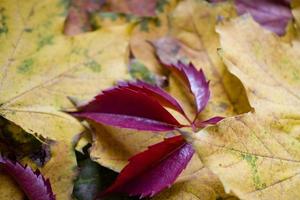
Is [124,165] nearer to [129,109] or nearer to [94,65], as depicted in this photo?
[129,109]

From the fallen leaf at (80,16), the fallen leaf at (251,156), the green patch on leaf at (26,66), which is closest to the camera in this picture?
the fallen leaf at (251,156)

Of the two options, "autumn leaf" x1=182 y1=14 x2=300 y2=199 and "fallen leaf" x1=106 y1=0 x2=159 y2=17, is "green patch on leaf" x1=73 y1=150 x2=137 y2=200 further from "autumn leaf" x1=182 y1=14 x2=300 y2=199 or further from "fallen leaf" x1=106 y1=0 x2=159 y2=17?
"fallen leaf" x1=106 y1=0 x2=159 y2=17

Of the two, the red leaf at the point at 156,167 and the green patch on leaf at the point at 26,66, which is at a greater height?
the green patch on leaf at the point at 26,66

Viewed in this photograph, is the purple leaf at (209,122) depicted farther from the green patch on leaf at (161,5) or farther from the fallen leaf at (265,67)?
the green patch on leaf at (161,5)

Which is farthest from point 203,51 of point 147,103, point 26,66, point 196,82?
point 26,66

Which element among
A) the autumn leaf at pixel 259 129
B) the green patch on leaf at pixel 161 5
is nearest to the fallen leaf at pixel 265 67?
the autumn leaf at pixel 259 129

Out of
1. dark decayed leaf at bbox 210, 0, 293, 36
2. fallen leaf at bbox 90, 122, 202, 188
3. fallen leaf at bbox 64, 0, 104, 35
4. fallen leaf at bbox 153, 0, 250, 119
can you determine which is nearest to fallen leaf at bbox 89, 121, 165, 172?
fallen leaf at bbox 90, 122, 202, 188

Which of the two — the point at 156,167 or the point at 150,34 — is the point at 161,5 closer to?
the point at 150,34

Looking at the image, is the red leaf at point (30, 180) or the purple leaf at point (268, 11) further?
the purple leaf at point (268, 11)
